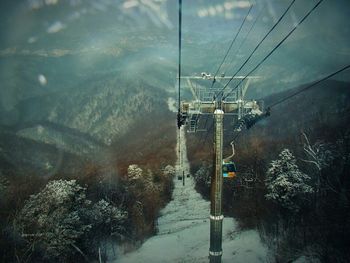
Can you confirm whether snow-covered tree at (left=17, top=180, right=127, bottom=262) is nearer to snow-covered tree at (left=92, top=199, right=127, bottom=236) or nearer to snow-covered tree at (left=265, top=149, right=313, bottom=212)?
snow-covered tree at (left=92, top=199, right=127, bottom=236)

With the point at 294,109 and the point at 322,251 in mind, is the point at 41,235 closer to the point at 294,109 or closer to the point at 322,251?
the point at 322,251

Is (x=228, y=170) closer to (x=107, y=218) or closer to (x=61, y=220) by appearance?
(x=61, y=220)

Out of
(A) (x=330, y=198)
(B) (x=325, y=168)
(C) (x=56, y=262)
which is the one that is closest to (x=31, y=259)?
(C) (x=56, y=262)

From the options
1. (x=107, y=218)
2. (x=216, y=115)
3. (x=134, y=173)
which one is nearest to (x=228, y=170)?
(x=216, y=115)

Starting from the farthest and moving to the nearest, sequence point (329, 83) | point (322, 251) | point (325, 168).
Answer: point (329, 83) < point (325, 168) < point (322, 251)

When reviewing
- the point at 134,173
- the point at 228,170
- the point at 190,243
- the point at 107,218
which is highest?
the point at 228,170

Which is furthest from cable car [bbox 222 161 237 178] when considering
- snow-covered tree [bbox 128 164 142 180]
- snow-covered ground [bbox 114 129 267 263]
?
snow-covered tree [bbox 128 164 142 180]
